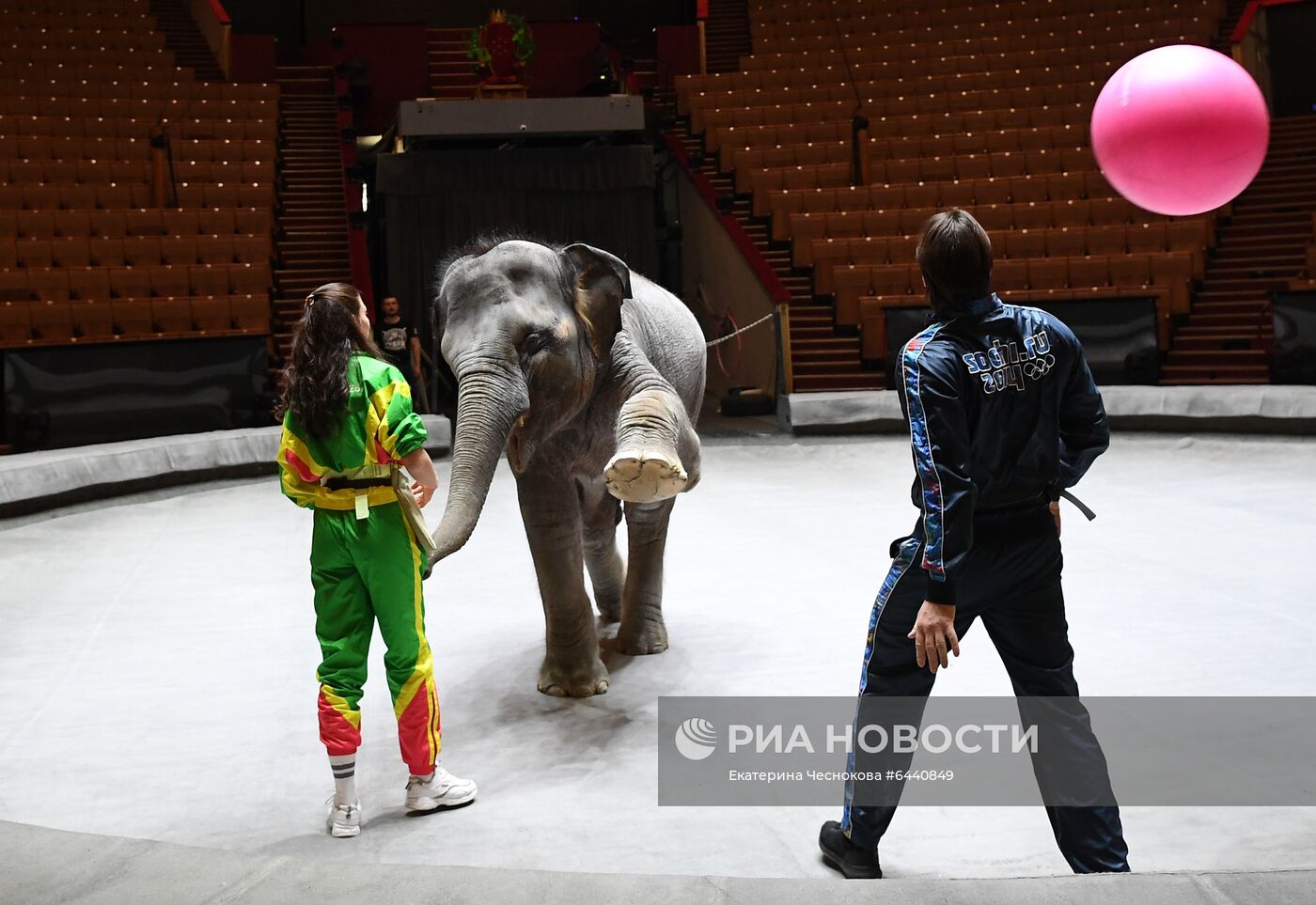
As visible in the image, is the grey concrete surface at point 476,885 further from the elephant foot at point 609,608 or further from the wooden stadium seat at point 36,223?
the wooden stadium seat at point 36,223

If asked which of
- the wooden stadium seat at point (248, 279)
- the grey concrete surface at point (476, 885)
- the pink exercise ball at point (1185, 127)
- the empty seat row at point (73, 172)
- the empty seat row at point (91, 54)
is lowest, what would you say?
the grey concrete surface at point (476, 885)

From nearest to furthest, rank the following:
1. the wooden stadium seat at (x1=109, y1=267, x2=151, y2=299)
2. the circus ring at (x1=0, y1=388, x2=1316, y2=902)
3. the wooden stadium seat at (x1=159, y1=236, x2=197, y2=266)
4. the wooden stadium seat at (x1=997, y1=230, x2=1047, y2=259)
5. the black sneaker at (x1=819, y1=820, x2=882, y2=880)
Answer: the circus ring at (x1=0, y1=388, x2=1316, y2=902) → the black sneaker at (x1=819, y1=820, x2=882, y2=880) → the wooden stadium seat at (x1=109, y1=267, x2=151, y2=299) → the wooden stadium seat at (x1=159, y1=236, x2=197, y2=266) → the wooden stadium seat at (x1=997, y1=230, x2=1047, y2=259)

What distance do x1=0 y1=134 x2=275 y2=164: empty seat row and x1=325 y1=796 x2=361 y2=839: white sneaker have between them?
39.6 ft

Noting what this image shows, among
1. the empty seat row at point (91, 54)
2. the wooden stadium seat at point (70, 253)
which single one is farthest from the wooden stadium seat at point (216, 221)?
the empty seat row at point (91, 54)

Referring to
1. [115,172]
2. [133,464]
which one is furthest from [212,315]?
[133,464]

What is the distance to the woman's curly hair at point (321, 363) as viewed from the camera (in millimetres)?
3068

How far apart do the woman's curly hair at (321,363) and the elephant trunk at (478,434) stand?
375 mm

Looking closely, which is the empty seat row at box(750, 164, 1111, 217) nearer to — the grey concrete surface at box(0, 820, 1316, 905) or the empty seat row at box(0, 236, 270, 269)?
the empty seat row at box(0, 236, 270, 269)

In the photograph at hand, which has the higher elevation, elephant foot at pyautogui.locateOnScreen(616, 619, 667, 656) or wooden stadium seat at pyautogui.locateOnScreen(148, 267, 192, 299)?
wooden stadium seat at pyautogui.locateOnScreen(148, 267, 192, 299)

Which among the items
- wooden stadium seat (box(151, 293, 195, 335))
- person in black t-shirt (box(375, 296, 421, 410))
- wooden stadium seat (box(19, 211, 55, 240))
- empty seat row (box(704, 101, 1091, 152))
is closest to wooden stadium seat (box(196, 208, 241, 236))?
wooden stadium seat (box(19, 211, 55, 240))

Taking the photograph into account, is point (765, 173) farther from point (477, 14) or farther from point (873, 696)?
point (873, 696)

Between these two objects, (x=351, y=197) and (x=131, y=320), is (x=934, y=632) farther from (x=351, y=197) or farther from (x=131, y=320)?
(x=351, y=197)

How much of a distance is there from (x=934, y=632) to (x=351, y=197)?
1371cm

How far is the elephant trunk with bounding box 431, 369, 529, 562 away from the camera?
3295 mm
